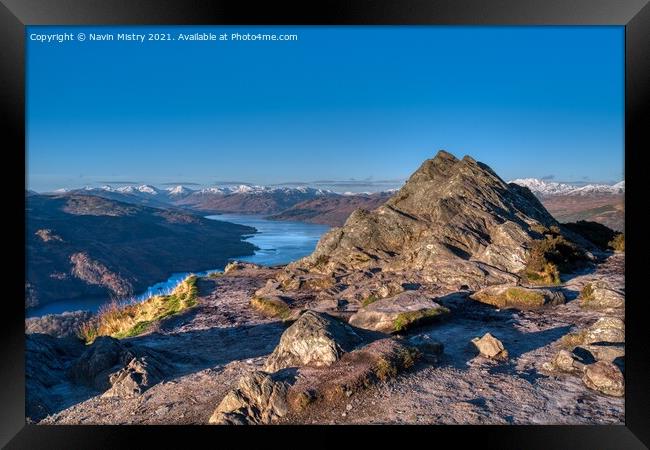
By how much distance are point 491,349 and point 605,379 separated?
6.53 ft

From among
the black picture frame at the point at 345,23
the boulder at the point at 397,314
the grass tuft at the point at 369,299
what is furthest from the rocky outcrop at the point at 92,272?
the black picture frame at the point at 345,23

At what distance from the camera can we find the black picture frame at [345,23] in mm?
6480

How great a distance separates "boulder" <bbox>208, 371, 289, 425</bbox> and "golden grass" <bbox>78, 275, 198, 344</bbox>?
7709 millimetres

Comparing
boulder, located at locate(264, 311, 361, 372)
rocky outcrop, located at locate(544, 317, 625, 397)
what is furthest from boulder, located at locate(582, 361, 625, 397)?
boulder, located at locate(264, 311, 361, 372)

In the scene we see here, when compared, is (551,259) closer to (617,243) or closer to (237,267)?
(617,243)

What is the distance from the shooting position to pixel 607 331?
8211 millimetres

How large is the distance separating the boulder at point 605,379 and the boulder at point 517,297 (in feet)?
15.3

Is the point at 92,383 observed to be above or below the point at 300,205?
below

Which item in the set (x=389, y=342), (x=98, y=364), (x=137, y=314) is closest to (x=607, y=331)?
(x=389, y=342)

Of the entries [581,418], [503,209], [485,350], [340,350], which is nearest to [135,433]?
[340,350]

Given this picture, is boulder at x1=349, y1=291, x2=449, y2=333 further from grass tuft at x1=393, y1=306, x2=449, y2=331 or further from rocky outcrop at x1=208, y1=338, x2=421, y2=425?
rocky outcrop at x1=208, y1=338, x2=421, y2=425

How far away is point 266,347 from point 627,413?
24.6 ft

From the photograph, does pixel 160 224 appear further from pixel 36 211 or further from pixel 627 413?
pixel 627 413

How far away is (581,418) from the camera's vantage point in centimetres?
642
